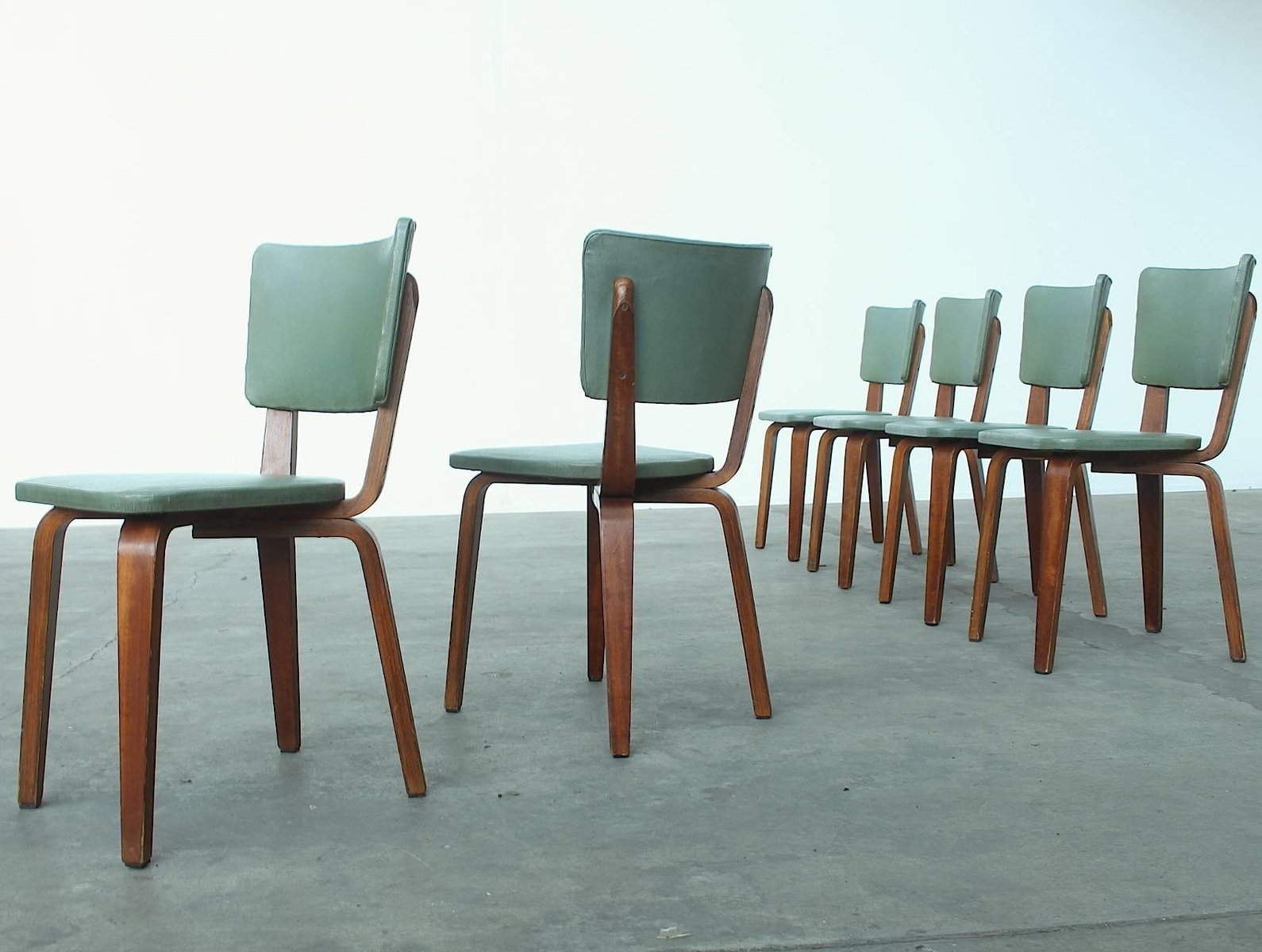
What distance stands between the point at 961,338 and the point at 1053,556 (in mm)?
1496

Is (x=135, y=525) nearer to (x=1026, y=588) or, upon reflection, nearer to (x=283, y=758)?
(x=283, y=758)

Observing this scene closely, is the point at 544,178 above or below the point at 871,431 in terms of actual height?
above

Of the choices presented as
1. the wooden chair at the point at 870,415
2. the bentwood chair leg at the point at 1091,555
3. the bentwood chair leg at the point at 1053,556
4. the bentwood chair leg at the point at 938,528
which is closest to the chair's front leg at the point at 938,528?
the bentwood chair leg at the point at 938,528

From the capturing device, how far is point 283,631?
1954 millimetres

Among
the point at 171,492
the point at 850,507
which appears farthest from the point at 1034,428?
the point at 171,492

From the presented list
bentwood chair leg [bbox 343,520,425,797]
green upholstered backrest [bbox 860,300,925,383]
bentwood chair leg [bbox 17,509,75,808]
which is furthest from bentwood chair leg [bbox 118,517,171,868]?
green upholstered backrest [bbox 860,300,925,383]

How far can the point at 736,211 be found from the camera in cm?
580

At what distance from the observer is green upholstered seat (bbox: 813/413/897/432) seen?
11.4ft

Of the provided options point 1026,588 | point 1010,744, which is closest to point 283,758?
point 1010,744

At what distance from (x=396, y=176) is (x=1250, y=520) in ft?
12.1

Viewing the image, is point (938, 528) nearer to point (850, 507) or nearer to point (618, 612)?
point (850, 507)

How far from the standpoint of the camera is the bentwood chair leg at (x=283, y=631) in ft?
6.36

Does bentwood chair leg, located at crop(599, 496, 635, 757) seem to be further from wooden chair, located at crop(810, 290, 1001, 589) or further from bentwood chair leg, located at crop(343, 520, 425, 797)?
wooden chair, located at crop(810, 290, 1001, 589)

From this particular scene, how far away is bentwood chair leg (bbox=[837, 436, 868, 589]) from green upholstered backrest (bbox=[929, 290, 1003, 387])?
39 cm
